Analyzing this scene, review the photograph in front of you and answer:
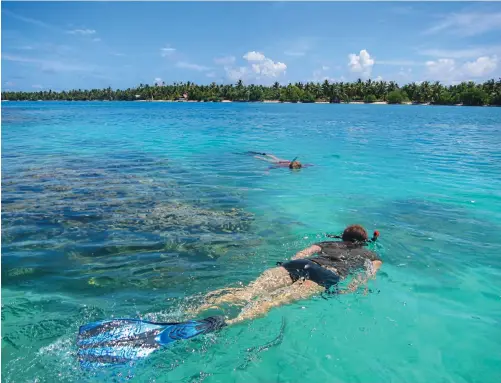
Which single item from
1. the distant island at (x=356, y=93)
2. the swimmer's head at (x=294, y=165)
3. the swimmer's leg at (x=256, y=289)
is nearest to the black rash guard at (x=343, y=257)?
the swimmer's leg at (x=256, y=289)

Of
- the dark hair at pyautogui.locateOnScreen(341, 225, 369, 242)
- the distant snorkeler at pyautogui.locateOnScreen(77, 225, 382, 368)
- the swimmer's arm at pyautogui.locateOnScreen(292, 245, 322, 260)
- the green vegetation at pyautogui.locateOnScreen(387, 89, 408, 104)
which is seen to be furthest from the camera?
the green vegetation at pyautogui.locateOnScreen(387, 89, 408, 104)

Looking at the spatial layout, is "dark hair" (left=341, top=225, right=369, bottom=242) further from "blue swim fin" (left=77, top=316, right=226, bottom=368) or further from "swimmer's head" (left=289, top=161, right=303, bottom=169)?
"swimmer's head" (left=289, top=161, right=303, bottom=169)

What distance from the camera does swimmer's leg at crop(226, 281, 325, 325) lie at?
5.94m

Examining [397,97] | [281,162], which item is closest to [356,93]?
[397,97]

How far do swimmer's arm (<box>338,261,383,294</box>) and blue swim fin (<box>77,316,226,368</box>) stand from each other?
106 inches

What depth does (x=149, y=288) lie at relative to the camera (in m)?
6.72

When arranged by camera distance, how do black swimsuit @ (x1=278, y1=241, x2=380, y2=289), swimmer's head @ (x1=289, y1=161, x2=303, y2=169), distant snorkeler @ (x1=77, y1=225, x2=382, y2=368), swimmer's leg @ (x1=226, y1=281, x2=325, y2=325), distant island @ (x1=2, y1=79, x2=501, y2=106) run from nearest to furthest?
1. distant snorkeler @ (x1=77, y1=225, x2=382, y2=368)
2. swimmer's leg @ (x1=226, y1=281, x2=325, y2=325)
3. black swimsuit @ (x1=278, y1=241, x2=380, y2=289)
4. swimmer's head @ (x1=289, y1=161, x2=303, y2=169)
5. distant island @ (x1=2, y1=79, x2=501, y2=106)

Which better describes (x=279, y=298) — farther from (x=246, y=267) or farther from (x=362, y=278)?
(x=362, y=278)

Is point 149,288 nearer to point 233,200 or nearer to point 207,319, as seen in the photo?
point 207,319

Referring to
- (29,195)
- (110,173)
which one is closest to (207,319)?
(29,195)

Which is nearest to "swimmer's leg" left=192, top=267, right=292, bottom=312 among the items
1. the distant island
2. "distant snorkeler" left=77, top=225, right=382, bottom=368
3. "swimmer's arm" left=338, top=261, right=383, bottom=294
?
"distant snorkeler" left=77, top=225, right=382, bottom=368

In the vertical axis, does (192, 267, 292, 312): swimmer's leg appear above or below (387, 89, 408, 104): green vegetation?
below

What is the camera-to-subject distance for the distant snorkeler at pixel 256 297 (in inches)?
191

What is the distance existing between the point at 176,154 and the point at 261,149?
6469 mm
